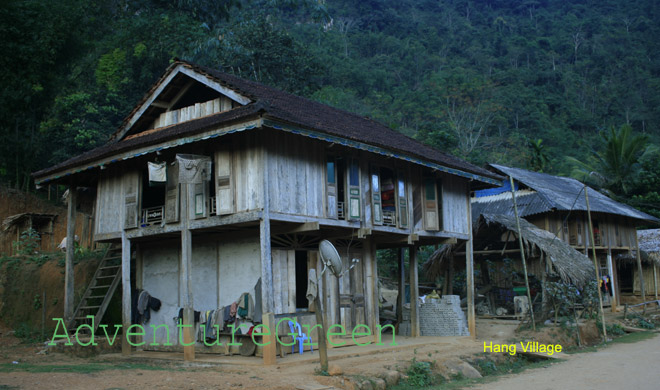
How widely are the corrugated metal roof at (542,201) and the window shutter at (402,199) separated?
865 cm

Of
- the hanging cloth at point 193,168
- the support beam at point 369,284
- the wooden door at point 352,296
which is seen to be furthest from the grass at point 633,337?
the hanging cloth at point 193,168

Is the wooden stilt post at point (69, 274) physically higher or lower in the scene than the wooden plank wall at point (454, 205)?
lower

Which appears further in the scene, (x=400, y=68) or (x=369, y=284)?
(x=400, y=68)

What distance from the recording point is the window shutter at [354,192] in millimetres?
14875

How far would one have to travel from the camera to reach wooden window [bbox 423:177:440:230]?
1742 cm

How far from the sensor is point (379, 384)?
36.8 feet

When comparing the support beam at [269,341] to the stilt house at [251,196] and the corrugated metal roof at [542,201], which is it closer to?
the stilt house at [251,196]

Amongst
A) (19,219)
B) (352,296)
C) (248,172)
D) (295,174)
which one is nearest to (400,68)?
(19,219)

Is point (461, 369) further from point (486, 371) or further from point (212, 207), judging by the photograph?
point (212, 207)

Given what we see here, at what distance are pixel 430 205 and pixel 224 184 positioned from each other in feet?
21.9

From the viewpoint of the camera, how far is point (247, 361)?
12.9 meters

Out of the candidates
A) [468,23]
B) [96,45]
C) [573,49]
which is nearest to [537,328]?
[96,45]

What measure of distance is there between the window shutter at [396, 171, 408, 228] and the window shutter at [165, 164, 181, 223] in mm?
5877

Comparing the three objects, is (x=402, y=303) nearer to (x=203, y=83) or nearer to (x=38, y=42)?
(x=203, y=83)
